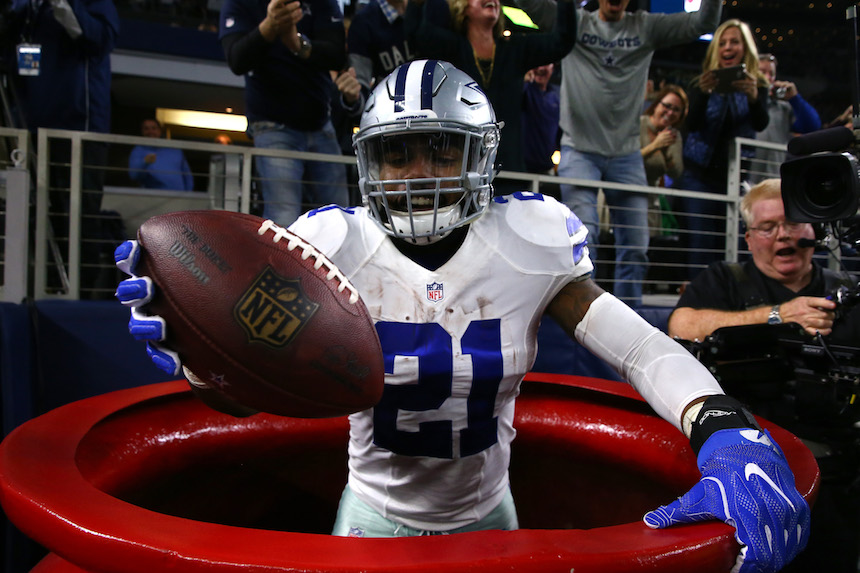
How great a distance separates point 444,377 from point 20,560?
1.58 metres

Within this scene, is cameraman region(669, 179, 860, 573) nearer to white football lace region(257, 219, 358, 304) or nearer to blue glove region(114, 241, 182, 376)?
white football lace region(257, 219, 358, 304)

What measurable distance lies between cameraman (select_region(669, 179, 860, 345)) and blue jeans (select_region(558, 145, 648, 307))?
653 mm

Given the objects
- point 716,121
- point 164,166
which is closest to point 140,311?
point 716,121

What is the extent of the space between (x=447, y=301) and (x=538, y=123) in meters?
2.69

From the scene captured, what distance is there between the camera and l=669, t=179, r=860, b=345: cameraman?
230 centimetres

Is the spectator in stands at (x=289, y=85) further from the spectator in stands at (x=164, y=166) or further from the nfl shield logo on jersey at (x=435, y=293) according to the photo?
the spectator in stands at (x=164, y=166)

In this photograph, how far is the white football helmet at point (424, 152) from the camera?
3.94 feet

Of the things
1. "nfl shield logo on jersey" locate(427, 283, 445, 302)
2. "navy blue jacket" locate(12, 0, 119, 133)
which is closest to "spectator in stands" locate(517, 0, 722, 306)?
"nfl shield logo on jersey" locate(427, 283, 445, 302)

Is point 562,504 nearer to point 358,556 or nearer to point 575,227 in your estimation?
point 575,227

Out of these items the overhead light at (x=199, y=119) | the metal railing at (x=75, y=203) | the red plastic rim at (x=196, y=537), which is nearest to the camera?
the red plastic rim at (x=196, y=537)

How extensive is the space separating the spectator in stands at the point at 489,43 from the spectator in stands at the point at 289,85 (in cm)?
41

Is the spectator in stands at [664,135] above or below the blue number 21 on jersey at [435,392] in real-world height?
above

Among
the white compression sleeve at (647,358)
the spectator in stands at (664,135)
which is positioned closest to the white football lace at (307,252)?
the white compression sleeve at (647,358)

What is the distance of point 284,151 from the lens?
266 cm
